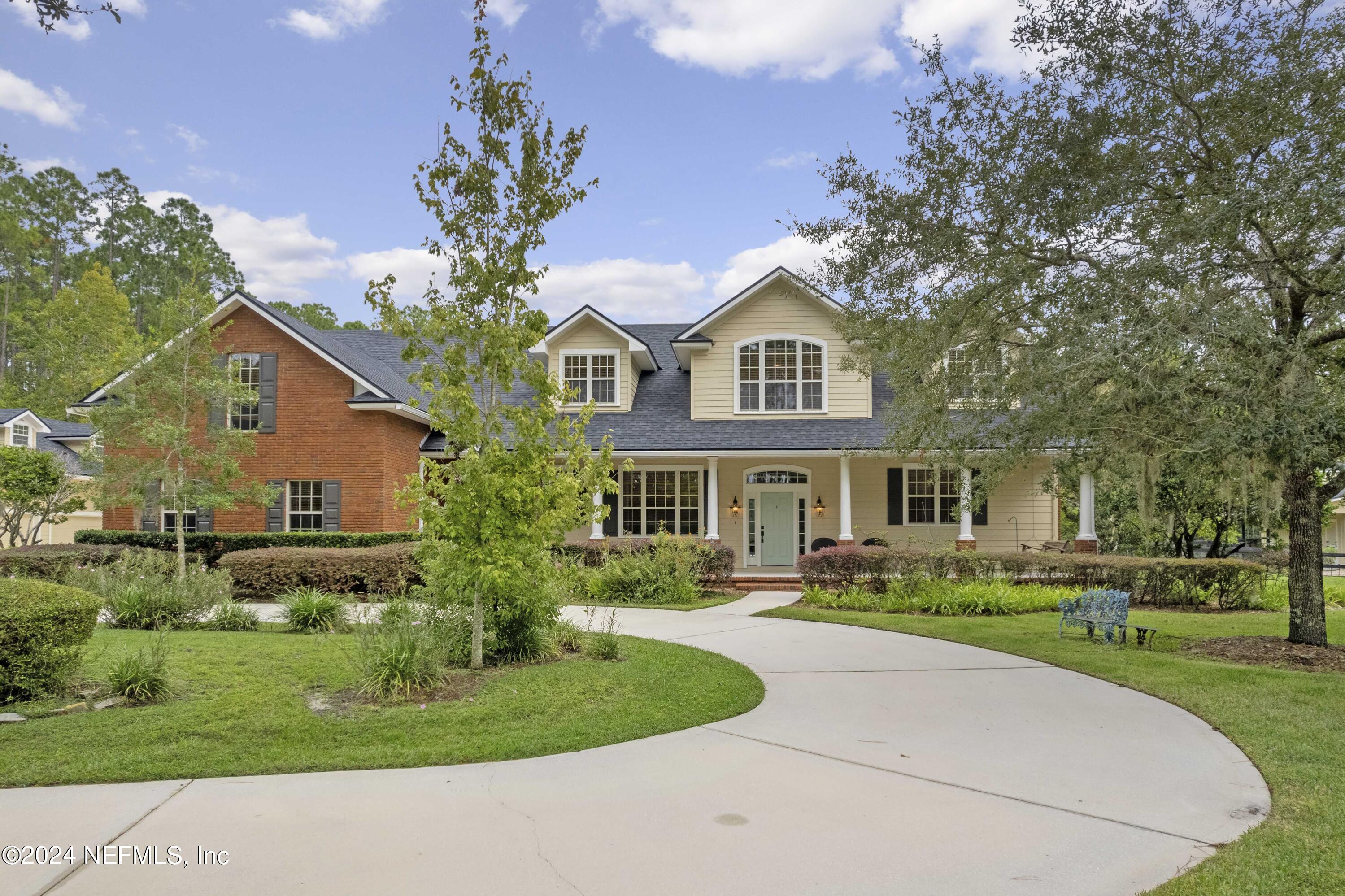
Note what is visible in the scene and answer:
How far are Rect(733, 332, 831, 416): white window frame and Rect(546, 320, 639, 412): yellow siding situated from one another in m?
2.80

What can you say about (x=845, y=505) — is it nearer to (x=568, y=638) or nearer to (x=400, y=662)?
(x=568, y=638)

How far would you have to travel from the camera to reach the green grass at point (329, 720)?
4.85 metres

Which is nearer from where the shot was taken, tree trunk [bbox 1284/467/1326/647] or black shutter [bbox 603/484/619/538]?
tree trunk [bbox 1284/467/1326/647]

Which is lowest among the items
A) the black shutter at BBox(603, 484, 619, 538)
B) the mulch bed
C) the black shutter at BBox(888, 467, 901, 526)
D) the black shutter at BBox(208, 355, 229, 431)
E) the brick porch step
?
the brick porch step

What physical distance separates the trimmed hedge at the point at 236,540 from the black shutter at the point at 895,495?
11.2 meters

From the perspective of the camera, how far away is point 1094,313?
704cm

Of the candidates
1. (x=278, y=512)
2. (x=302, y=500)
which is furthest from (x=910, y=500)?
(x=278, y=512)

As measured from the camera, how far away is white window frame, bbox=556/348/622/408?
20172 mm

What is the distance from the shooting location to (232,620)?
1034 centimetres

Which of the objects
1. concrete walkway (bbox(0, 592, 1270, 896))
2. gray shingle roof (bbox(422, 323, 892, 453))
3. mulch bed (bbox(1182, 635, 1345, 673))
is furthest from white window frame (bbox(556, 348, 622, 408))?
concrete walkway (bbox(0, 592, 1270, 896))

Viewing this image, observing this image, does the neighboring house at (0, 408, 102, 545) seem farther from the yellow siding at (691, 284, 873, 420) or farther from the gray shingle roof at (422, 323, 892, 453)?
the yellow siding at (691, 284, 873, 420)

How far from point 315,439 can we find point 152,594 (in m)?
8.83

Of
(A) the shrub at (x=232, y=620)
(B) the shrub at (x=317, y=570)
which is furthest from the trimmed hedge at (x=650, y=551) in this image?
(A) the shrub at (x=232, y=620)

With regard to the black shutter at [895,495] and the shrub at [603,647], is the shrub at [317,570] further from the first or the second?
the black shutter at [895,495]
